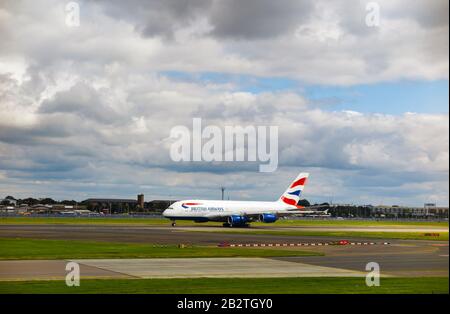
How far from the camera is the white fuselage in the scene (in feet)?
315

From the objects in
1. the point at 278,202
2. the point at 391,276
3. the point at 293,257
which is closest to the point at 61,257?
the point at 293,257

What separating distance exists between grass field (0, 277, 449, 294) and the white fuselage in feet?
234

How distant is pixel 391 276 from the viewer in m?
26.8

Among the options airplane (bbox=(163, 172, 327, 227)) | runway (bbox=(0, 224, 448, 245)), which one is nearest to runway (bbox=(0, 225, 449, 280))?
runway (bbox=(0, 224, 448, 245))

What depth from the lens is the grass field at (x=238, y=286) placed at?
69.1 ft

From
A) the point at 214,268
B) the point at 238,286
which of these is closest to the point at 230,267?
the point at 214,268

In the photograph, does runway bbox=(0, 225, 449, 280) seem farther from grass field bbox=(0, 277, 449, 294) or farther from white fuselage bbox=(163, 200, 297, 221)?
white fuselage bbox=(163, 200, 297, 221)

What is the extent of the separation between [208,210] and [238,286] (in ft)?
245

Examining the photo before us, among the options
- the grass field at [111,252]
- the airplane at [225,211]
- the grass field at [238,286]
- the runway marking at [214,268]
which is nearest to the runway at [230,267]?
the runway marking at [214,268]

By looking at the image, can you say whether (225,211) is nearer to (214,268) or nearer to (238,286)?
(214,268)

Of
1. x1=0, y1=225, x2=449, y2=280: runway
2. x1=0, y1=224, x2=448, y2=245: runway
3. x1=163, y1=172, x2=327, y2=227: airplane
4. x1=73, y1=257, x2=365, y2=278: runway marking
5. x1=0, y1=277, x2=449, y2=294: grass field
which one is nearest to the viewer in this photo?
x1=0, y1=277, x2=449, y2=294: grass field
